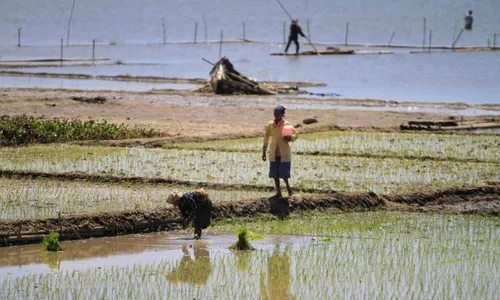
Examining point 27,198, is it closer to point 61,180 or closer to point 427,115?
point 61,180

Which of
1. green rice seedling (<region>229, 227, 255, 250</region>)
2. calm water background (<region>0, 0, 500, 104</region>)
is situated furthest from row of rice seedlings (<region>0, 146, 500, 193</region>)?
calm water background (<region>0, 0, 500, 104</region>)

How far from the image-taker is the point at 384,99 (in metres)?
22.7

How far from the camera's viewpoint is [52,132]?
14.1 meters

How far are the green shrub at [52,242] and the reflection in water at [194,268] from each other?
39.5 inches

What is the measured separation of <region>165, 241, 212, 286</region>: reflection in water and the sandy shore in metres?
Result: 6.73

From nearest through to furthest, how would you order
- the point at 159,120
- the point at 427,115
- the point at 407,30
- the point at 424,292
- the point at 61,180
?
the point at 424,292 < the point at 61,180 < the point at 159,120 < the point at 427,115 < the point at 407,30

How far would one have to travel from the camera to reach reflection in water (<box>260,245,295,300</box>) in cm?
708

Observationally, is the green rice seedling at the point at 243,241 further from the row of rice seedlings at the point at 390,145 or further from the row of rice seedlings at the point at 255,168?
the row of rice seedlings at the point at 390,145

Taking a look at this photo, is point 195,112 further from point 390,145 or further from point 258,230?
point 258,230

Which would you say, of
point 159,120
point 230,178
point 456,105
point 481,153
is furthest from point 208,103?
point 230,178

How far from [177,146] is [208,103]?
668 centimetres

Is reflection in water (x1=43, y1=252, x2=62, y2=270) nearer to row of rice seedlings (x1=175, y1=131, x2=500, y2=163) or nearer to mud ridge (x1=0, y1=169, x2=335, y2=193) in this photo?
mud ridge (x1=0, y1=169, x2=335, y2=193)

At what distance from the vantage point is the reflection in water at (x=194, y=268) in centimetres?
747

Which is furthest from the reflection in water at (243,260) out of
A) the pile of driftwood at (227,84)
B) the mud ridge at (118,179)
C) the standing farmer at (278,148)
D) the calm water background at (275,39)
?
the calm water background at (275,39)
